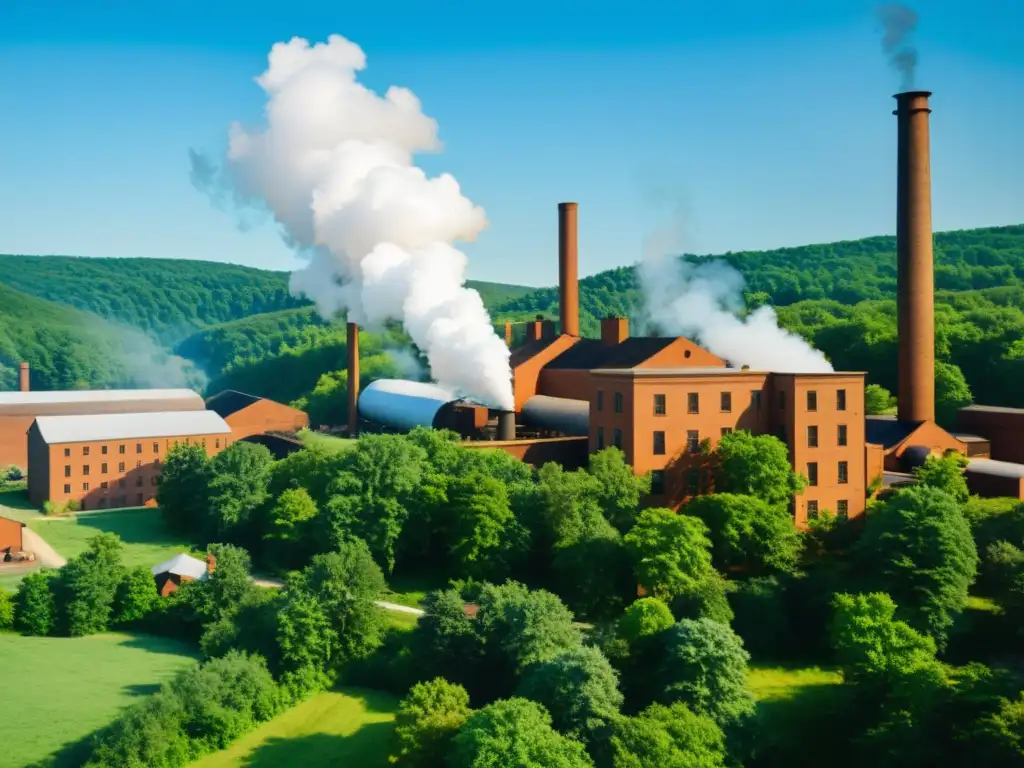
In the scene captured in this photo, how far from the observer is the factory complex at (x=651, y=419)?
40812 mm

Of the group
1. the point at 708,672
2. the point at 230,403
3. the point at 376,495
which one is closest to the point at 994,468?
the point at 708,672

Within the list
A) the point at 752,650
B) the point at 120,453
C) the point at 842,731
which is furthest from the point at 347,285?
the point at 842,731

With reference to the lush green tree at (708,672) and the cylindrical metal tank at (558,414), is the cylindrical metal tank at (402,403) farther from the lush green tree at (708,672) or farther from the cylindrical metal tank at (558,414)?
the lush green tree at (708,672)

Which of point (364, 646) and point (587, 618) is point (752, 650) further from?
point (364, 646)

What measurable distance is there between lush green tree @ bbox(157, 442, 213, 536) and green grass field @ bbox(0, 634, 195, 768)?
13.1 metres

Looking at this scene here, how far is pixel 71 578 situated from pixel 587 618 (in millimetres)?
19225

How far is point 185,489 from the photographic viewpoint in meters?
50.2

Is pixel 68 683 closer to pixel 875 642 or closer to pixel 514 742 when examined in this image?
pixel 514 742

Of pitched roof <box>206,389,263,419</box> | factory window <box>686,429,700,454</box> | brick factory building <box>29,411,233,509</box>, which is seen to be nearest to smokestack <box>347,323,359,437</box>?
pitched roof <box>206,389,263,419</box>

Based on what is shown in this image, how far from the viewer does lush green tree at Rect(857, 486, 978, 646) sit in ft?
107

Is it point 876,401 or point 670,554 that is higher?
point 876,401

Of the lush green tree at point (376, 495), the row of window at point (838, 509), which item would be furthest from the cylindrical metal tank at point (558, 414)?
the row of window at point (838, 509)

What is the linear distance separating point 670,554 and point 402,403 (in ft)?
97.2

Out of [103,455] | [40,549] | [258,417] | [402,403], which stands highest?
[402,403]
